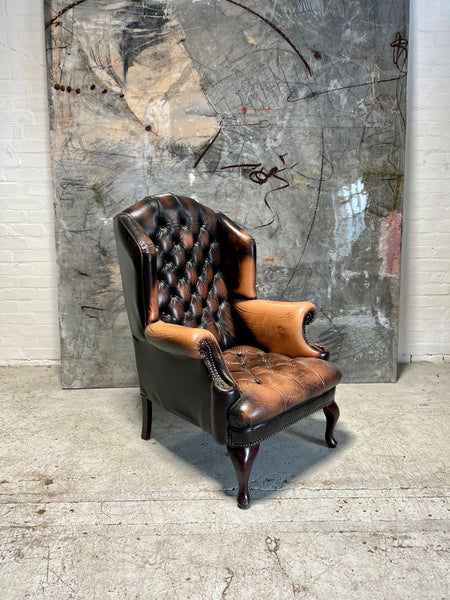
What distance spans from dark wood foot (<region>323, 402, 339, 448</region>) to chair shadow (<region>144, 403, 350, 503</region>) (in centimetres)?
3

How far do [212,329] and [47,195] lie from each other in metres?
1.55

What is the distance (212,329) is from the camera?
2414 millimetres

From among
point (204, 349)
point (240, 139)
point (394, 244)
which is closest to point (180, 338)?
point (204, 349)

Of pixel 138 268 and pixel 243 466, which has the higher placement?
pixel 138 268

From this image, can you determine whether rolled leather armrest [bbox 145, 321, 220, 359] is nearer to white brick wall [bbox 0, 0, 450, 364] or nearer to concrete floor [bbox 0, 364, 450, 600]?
concrete floor [bbox 0, 364, 450, 600]

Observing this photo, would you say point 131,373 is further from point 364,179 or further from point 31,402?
point 364,179

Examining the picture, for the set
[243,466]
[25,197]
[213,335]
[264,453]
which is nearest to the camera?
[243,466]

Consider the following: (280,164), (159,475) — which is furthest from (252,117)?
(159,475)

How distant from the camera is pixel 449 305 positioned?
11.2 feet

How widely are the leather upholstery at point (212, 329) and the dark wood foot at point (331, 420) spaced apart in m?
0.13

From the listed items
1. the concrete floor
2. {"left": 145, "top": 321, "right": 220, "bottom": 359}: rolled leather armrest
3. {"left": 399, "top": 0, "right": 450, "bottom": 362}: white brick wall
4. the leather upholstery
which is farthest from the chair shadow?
{"left": 399, "top": 0, "right": 450, "bottom": 362}: white brick wall

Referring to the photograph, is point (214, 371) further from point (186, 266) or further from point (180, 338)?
point (186, 266)

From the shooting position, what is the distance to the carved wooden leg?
1829 mm

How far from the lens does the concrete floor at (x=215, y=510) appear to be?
4.89 ft
